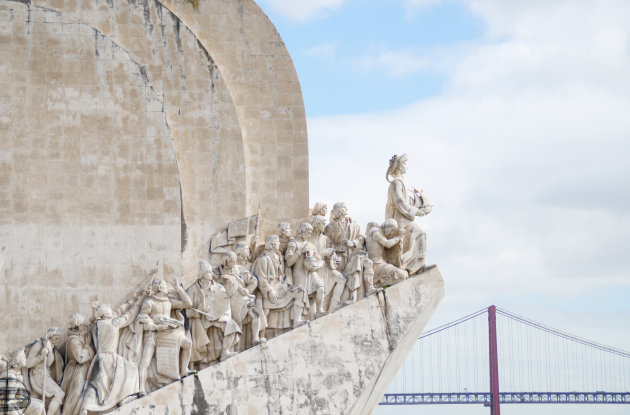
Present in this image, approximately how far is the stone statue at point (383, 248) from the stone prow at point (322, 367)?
7.0 inches

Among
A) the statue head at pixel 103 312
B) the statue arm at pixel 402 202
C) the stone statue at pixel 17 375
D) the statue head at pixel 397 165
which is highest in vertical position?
the statue head at pixel 397 165

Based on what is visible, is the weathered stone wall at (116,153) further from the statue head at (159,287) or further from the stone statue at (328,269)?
the stone statue at (328,269)

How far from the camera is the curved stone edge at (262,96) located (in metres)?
16.8

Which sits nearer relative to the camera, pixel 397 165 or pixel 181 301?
pixel 181 301

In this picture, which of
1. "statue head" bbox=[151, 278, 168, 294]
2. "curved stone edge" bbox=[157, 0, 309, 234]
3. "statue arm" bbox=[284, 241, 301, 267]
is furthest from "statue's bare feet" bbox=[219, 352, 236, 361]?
"curved stone edge" bbox=[157, 0, 309, 234]

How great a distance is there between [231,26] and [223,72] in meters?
0.67

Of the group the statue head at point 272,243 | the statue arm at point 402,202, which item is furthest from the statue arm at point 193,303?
the statue arm at point 402,202

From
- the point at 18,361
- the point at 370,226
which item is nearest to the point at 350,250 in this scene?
the point at 370,226

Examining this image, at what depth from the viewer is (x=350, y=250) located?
52.9 ft

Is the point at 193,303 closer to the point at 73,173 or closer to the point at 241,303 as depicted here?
the point at 241,303

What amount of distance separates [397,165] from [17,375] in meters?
5.59

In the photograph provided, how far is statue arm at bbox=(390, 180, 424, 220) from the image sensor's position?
53.6ft

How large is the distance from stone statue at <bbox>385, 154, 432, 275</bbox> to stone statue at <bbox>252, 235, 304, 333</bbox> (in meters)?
1.61

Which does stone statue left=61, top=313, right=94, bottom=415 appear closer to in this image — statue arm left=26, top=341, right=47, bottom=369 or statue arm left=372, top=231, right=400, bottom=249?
statue arm left=26, top=341, right=47, bottom=369
